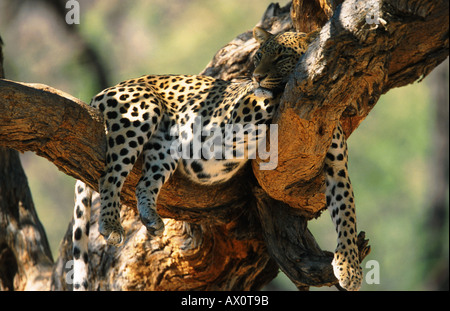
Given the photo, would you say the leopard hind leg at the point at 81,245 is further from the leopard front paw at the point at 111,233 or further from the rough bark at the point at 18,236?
the rough bark at the point at 18,236

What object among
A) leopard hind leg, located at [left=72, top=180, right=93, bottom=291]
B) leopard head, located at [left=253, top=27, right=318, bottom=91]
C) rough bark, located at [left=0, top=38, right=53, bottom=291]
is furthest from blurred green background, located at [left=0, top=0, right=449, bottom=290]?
leopard head, located at [left=253, top=27, right=318, bottom=91]

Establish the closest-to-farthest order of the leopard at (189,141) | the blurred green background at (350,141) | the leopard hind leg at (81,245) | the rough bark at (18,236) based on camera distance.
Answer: the leopard at (189,141), the leopard hind leg at (81,245), the rough bark at (18,236), the blurred green background at (350,141)

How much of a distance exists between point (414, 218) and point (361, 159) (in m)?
2.73

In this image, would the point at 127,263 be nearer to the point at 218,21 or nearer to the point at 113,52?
the point at 113,52

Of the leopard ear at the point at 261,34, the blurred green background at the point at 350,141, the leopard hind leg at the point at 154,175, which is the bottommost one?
the leopard hind leg at the point at 154,175

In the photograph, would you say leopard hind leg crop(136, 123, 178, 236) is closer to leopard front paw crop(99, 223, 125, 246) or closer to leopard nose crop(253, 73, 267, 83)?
leopard front paw crop(99, 223, 125, 246)

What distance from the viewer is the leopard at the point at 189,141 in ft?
19.6

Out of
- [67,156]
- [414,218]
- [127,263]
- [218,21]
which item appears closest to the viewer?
[67,156]

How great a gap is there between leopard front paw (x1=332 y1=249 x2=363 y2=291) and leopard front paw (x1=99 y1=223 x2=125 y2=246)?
200 cm

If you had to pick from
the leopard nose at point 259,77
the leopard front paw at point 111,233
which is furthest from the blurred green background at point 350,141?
the leopard nose at point 259,77

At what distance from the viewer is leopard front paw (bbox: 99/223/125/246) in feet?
19.5

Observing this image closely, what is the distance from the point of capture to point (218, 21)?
987 inches

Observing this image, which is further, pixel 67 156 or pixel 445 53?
pixel 445 53

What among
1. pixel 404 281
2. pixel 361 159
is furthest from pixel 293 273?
pixel 361 159
